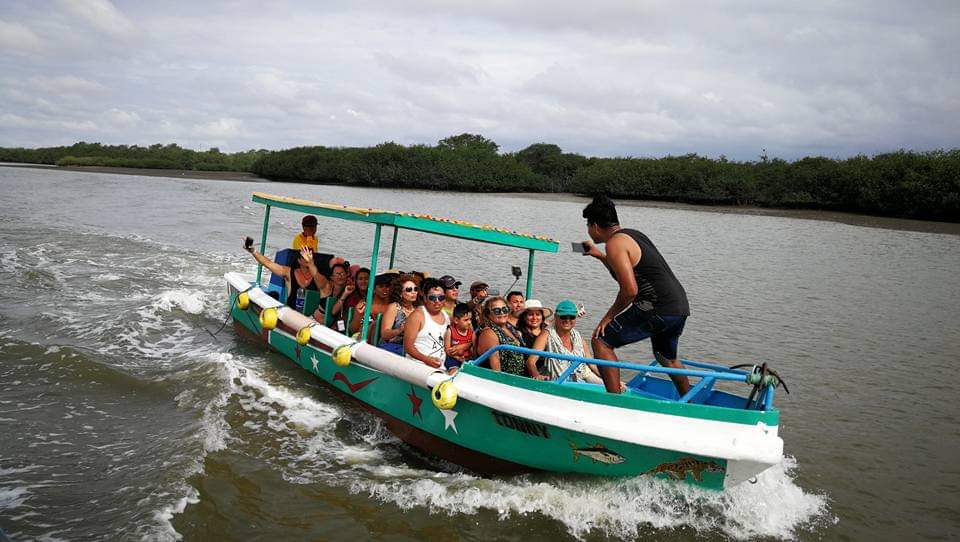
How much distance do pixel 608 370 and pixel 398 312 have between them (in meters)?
2.57

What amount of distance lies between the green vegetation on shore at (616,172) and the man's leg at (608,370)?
34.2 meters

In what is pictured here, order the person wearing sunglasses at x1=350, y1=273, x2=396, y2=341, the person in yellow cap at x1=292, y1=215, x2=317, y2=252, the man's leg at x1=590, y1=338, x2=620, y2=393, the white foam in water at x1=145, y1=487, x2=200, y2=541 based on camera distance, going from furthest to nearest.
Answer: the person in yellow cap at x1=292, y1=215, x2=317, y2=252 < the person wearing sunglasses at x1=350, y1=273, x2=396, y2=341 < the man's leg at x1=590, y1=338, x2=620, y2=393 < the white foam in water at x1=145, y1=487, x2=200, y2=541

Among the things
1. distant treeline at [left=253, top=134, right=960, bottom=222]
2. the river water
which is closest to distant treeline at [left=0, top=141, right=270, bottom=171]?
distant treeline at [left=253, top=134, right=960, bottom=222]

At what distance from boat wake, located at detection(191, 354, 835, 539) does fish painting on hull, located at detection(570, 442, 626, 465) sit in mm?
219

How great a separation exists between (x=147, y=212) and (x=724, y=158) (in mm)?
38452

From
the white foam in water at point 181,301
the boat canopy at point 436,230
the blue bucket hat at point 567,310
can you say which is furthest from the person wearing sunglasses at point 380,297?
the white foam in water at point 181,301

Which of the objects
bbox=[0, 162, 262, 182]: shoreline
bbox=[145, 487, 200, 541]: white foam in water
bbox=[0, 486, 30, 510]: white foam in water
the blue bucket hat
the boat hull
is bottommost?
bbox=[0, 486, 30, 510]: white foam in water

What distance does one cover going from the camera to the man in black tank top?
5191 mm

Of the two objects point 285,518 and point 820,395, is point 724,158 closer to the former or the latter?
point 820,395

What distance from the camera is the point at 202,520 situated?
16.8 feet

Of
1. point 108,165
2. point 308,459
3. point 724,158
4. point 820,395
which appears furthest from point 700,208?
point 108,165

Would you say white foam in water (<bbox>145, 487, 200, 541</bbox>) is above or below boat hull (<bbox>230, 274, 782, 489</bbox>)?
below

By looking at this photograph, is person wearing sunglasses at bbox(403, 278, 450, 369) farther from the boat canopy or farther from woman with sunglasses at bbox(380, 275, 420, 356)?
the boat canopy

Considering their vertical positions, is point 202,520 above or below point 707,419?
below
